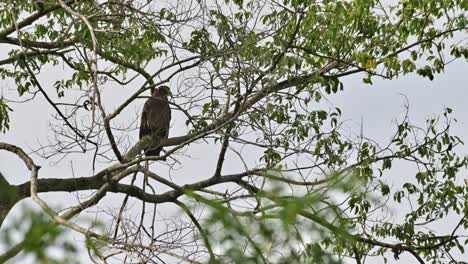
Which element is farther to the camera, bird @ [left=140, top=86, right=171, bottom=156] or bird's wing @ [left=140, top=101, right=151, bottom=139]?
bird's wing @ [left=140, top=101, right=151, bottom=139]

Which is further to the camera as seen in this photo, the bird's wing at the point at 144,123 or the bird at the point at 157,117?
the bird's wing at the point at 144,123

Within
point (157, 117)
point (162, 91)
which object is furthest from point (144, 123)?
point (162, 91)

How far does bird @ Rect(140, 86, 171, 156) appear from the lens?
8.76 m

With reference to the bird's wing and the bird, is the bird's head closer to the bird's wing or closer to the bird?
the bird

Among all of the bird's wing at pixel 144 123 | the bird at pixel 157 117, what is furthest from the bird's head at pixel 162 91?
the bird's wing at pixel 144 123

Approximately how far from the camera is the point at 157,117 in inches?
356

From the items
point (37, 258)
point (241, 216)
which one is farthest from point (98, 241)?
point (37, 258)

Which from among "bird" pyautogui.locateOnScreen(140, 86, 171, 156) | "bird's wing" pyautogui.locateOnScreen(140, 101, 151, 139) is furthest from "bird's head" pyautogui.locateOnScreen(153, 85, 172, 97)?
"bird's wing" pyautogui.locateOnScreen(140, 101, 151, 139)

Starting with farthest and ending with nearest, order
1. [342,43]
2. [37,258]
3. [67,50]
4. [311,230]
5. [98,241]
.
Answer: [67,50]
[342,43]
[98,241]
[311,230]
[37,258]

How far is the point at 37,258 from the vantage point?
166cm

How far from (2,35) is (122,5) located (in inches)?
63.4

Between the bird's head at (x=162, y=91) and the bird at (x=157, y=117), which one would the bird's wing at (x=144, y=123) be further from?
the bird's head at (x=162, y=91)

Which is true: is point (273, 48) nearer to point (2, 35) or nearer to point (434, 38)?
point (434, 38)

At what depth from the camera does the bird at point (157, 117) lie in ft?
28.7
